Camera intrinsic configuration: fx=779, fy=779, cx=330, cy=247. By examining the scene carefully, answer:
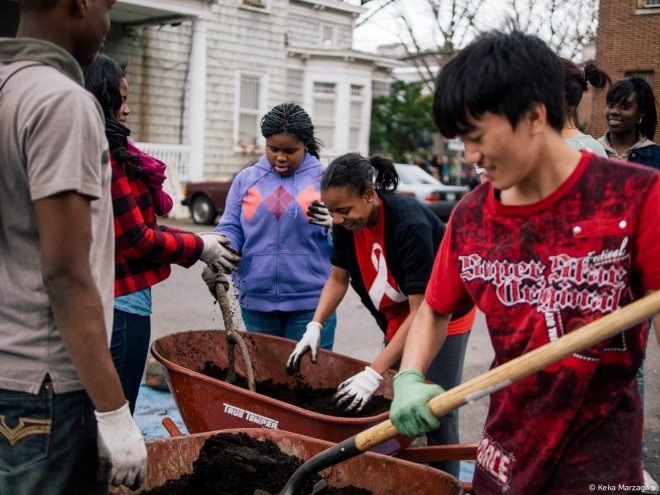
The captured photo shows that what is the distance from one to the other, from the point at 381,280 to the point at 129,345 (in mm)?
1076

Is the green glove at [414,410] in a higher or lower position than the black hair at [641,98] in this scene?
lower

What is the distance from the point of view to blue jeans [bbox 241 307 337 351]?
155 inches

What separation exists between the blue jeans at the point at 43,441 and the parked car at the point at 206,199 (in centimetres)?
1306

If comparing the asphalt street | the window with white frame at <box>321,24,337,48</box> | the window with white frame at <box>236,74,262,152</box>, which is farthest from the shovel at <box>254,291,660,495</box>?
the window with white frame at <box>321,24,337,48</box>

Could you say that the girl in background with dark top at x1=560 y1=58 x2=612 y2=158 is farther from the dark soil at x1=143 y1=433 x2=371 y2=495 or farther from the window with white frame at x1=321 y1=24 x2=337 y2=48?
the window with white frame at x1=321 y1=24 x2=337 y2=48

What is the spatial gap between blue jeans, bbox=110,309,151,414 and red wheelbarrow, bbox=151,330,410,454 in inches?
2.7

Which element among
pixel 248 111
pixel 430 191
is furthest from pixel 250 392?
pixel 248 111

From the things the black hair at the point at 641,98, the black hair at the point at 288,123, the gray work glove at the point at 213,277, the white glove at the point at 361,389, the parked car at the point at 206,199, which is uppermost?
the black hair at the point at 641,98

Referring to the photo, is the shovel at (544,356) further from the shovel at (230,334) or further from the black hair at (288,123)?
the black hair at (288,123)

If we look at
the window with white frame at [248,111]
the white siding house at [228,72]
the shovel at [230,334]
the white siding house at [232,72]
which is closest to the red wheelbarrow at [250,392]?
the shovel at [230,334]

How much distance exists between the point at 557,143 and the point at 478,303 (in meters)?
0.43

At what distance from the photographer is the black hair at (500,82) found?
1.70m

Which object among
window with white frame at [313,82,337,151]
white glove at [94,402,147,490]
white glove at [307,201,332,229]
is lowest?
white glove at [94,402,147,490]

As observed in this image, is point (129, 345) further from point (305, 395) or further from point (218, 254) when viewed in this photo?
point (305, 395)
